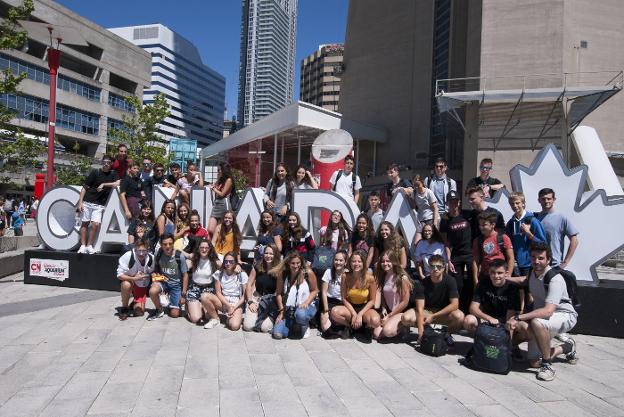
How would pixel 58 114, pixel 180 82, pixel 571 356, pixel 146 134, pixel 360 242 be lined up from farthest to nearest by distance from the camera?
pixel 180 82 → pixel 58 114 → pixel 146 134 → pixel 360 242 → pixel 571 356

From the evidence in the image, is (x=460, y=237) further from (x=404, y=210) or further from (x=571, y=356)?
(x=571, y=356)

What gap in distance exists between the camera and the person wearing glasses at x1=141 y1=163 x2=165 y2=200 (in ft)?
31.5

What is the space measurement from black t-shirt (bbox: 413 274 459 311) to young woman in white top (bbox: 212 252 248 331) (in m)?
2.57

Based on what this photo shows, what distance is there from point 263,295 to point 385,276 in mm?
1830

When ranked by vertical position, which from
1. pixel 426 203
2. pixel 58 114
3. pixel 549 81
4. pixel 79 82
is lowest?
pixel 426 203

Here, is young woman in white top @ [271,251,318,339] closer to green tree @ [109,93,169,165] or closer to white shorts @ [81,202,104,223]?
white shorts @ [81,202,104,223]

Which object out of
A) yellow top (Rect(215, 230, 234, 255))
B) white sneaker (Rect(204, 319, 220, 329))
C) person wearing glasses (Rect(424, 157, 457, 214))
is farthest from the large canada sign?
white sneaker (Rect(204, 319, 220, 329))

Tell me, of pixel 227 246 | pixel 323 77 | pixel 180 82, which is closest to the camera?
pixel 227 246

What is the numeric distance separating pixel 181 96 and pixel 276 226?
509 ft

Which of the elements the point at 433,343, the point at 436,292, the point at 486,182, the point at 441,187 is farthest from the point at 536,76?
the point at 433,343

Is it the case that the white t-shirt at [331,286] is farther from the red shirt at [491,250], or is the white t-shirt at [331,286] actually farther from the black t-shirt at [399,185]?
the black t-shirt at [399,185]

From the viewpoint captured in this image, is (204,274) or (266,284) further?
(204,274)

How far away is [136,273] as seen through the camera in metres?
7.12

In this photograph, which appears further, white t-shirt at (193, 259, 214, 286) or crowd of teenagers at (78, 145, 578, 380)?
white t-shirt at (193, 259, 214, 286)
